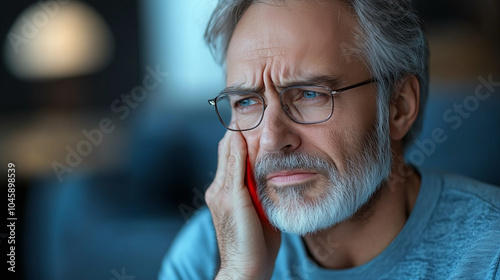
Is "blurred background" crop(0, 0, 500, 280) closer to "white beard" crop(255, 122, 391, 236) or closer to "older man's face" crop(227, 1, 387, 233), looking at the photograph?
"older man's face" crop(227, 1, 387, 233)

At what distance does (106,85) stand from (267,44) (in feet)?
8.38

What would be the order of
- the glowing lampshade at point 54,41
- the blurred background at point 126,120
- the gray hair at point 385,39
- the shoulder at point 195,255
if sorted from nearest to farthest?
the gray hair at point 385,39
the shoulder at point 195,255
the blurred background at point 126,120
the glowing lampshade at point 54,41

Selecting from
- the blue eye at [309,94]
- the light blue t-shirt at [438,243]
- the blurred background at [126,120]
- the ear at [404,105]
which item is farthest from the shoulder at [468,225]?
the blurred background at [126,120]

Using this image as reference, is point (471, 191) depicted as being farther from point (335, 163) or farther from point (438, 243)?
point (335, 163)

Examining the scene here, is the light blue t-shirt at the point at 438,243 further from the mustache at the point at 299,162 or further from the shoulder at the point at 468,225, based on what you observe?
the mustache at the point at 299,162

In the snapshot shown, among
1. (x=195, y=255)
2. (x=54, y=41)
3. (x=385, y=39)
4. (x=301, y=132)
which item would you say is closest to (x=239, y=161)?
(x=301, y=132)

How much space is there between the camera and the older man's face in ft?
4.01

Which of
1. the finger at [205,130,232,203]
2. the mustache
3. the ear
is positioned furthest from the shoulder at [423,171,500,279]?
the finger at [205,130,232,203]

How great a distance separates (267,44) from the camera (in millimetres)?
1272

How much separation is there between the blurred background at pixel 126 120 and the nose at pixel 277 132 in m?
0.61

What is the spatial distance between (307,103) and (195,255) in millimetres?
635

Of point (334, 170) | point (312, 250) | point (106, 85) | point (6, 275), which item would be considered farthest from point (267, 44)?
point (106, 85)

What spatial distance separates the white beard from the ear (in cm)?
12

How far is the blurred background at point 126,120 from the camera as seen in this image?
7.12 feet
